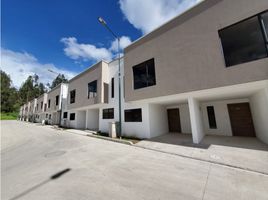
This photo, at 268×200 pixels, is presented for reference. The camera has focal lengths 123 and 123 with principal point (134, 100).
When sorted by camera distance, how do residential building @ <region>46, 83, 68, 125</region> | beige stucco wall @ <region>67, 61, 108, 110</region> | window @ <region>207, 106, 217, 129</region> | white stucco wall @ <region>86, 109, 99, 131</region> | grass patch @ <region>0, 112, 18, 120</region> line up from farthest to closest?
grass patch @ <region>0, 112, 18, 120</region> < residential building @ <region>46, 83, 68, 125</region> < white stucco wall @ <region>86, 109, 99, 131</region> < beige stucco wall @ <region>67, 61, 108, 110</region> < window @ <region>207, 106, 217, 129</region>

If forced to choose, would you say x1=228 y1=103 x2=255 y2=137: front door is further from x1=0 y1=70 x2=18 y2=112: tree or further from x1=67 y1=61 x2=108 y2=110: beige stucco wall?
x1=0 y1=70 x2=18 y2=112: tree

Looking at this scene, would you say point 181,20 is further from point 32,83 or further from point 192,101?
point 32,83

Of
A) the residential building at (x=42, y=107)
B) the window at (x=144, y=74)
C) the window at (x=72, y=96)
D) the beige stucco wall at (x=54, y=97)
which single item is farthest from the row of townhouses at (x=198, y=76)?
the residential building at (x=42, y=107)

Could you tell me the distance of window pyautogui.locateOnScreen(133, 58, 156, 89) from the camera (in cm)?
940

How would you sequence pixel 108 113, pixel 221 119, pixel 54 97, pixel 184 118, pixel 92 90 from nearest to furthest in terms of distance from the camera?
1. pixel 221 119
2. pixel 184 118
3. pixel 108 113
4. pixel 92 90
5. pixel 54 97

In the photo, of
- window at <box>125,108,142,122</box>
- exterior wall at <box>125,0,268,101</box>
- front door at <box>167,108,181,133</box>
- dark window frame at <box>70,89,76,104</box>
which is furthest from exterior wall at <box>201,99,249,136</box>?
dark window frame at <box>70,89,76,104</box>

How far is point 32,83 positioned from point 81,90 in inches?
2700

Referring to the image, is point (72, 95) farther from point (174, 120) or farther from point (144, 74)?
point (174, 120)

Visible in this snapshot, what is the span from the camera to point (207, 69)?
648cm

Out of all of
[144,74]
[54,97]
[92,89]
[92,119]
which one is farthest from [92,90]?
[54,97]

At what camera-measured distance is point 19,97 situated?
6512 cm

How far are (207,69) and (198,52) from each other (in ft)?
3.68

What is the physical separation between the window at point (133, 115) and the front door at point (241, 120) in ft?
25.2

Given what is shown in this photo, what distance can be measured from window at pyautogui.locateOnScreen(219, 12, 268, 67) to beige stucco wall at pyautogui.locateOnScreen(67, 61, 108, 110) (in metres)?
11.2
